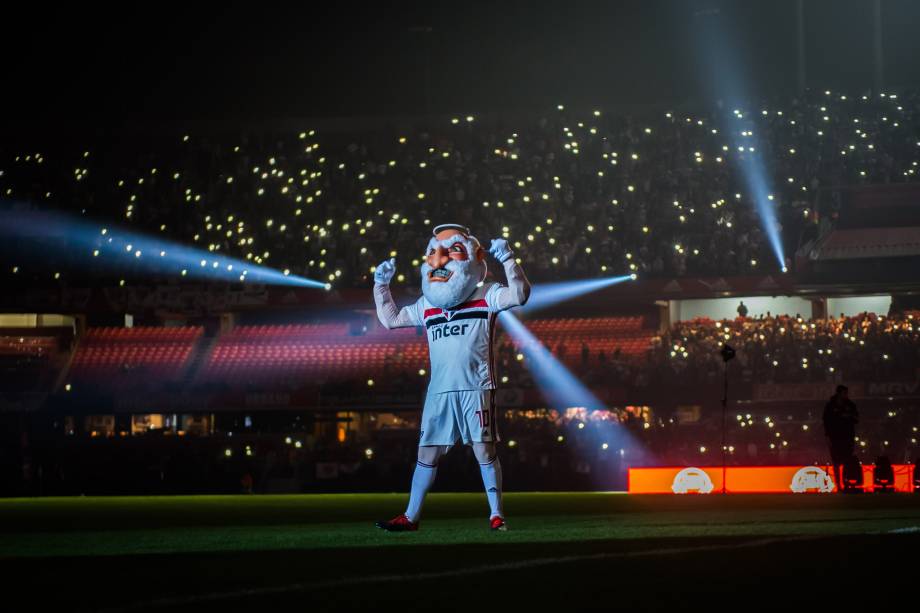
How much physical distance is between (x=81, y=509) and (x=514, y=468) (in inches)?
424

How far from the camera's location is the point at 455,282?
1020 cm

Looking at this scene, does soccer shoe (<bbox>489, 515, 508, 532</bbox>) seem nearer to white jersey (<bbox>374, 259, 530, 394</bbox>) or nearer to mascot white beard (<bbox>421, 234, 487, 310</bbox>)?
white jersey (<bbox>374, 259, 530, 394</bbox>)

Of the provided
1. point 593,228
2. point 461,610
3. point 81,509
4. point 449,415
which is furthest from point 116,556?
point 593,228

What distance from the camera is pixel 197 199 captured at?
35.5 metres

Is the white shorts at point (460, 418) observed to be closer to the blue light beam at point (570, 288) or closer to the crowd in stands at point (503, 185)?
the blue light beam at point (570, 288)

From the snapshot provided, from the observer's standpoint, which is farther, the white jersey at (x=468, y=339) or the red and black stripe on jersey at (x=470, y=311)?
the red and black stripe on jersey at (x=470, y=311)

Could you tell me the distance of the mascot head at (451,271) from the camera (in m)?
10.2

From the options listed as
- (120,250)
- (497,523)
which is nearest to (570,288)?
(120,250)

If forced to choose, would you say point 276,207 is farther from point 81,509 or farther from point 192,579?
point 192,579

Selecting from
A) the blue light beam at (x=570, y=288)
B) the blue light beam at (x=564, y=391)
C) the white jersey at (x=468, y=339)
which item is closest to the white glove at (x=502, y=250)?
the white jersey at (x=468, y=339)

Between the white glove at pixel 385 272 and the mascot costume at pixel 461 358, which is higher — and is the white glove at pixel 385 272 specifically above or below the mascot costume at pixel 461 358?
above

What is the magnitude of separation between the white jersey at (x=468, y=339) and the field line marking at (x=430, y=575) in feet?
9.14

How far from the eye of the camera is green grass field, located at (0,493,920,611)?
5.80 meters

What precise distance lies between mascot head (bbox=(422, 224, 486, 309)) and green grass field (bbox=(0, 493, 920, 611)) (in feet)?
6.00
